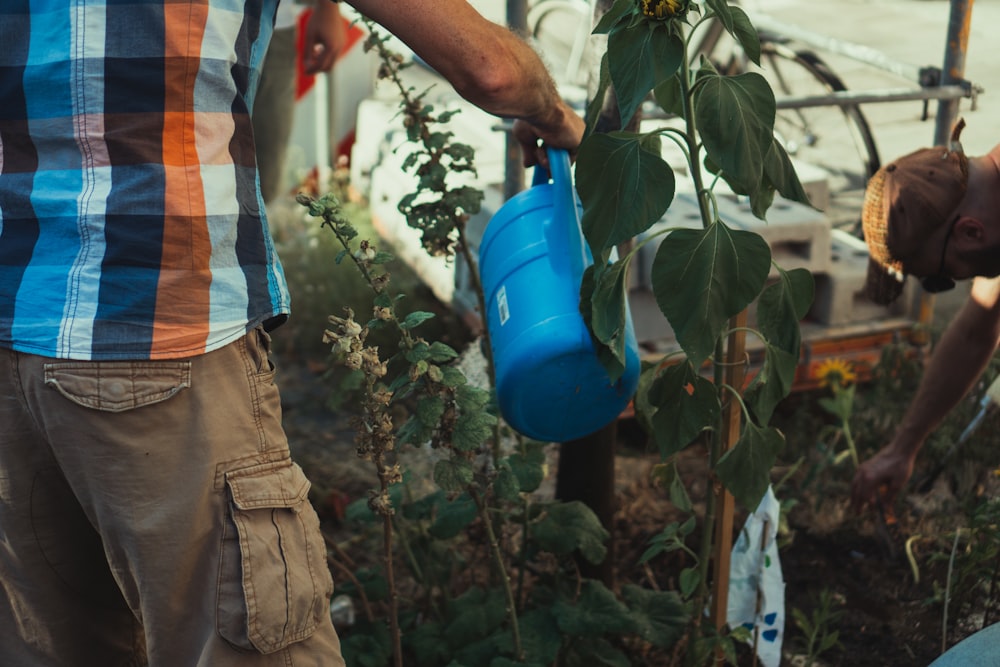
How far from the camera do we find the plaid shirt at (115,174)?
150 centimetres

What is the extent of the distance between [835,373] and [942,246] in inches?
33.4

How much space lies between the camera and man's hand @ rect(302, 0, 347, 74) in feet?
11.1

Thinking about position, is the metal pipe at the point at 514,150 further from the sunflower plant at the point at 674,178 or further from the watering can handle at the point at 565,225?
the sunflower plant at the point at 674,178

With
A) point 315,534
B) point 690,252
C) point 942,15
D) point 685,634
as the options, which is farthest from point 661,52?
point 942,15

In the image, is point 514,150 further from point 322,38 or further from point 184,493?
point 184,493

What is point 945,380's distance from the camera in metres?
2.45

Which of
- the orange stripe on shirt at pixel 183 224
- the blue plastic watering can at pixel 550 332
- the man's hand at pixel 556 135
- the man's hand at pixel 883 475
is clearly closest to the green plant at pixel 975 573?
the man's hand at pixel 883 475

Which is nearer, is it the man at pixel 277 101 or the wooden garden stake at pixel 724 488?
the wooden garden stake at pixel 724 488

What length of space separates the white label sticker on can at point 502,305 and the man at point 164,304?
0.36m

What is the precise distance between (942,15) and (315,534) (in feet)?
29.5

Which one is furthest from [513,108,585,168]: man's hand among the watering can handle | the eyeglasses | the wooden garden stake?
the eyeglasses

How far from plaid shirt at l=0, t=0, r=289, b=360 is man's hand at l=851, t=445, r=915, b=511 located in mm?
1553

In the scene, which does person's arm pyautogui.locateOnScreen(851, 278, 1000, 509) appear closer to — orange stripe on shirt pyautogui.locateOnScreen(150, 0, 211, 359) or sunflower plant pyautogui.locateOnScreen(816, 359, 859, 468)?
sunflower plant pyautogui.locateOnScreen(816, 359, 859, 468)

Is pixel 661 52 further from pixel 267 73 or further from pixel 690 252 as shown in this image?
pixel 267 73
